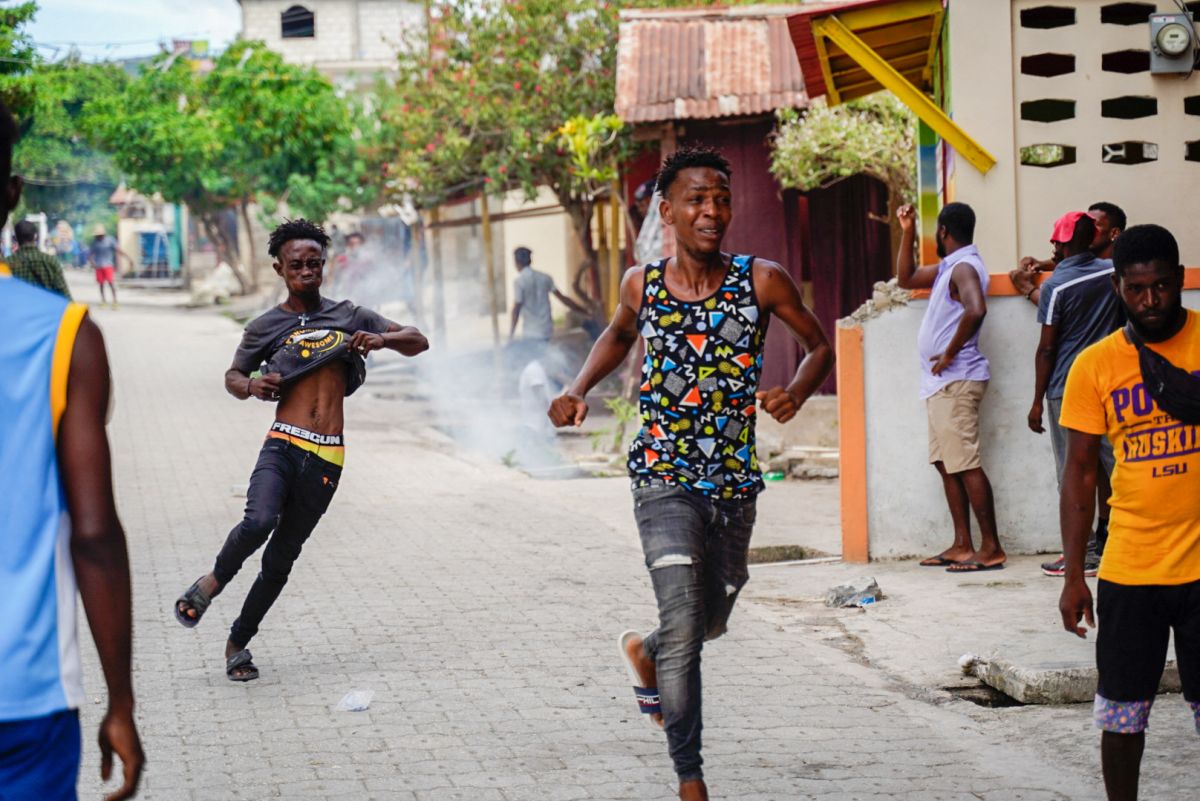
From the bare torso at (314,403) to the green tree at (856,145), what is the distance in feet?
23.4

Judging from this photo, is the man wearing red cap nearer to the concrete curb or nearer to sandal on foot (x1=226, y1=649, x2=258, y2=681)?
the concrete curb

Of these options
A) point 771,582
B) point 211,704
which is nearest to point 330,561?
point 771,582

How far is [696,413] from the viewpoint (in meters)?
4.41

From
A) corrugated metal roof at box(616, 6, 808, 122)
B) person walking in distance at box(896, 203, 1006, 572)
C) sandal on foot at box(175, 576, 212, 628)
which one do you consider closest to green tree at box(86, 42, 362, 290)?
corrugated metal roof at box(616, 6, 808, 122)

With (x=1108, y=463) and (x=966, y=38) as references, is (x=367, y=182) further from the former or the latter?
(x=1108, y=463)

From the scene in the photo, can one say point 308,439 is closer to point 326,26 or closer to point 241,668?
point 241,668

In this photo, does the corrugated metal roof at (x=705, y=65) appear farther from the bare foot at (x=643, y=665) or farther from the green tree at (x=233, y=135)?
the green tree at (x=233, y=135)

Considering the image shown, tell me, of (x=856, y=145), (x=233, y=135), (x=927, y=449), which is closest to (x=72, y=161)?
(x=233, y=135)

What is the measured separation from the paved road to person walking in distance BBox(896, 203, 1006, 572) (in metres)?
1.35

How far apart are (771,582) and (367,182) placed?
77.5ft

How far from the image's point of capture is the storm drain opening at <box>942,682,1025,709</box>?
5922 mm

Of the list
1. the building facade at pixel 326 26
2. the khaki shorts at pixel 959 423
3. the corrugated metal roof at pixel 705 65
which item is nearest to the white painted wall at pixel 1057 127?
the khaki shorts at pixel 959 423

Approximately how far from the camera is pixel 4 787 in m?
2.53

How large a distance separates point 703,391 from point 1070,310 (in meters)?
3.77
